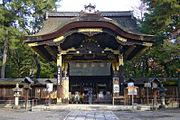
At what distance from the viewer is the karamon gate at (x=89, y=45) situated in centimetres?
1390

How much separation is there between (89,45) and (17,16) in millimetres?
13569

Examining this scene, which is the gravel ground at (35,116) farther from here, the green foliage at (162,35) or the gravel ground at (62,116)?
the green foliage at (162,35)

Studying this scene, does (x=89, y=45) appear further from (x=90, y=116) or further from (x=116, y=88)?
(x=90, y=116)

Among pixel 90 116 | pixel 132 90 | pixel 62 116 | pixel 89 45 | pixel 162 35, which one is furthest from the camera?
pixel 162 35

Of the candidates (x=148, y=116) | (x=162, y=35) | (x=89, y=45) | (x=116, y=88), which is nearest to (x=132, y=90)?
(x=116, y=88)

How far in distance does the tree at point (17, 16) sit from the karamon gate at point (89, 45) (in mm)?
6874

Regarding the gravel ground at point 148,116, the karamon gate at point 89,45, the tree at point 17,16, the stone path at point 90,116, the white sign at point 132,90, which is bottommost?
the gravel ground at point 148,116

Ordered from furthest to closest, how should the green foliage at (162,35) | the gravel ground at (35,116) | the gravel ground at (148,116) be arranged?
the green foliage at (162,35) < the gravel ground at (148,116) < the gravel ground at (35,116)

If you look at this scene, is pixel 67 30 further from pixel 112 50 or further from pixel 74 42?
pixel 112 50

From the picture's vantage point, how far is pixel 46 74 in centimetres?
2825

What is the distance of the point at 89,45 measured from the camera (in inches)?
622

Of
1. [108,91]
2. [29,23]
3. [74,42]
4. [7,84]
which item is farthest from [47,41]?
[29,23]

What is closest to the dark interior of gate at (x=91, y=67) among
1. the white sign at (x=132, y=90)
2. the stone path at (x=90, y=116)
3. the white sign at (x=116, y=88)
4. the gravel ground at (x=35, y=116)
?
the white sign at (x=116, y=88)

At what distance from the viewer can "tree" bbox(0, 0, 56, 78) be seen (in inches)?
896
